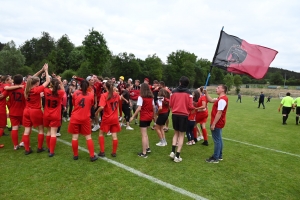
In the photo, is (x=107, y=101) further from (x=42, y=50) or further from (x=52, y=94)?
(x=42, y=50)

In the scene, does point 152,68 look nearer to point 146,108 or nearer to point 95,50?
point 95,50

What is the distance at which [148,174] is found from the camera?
15.6ft

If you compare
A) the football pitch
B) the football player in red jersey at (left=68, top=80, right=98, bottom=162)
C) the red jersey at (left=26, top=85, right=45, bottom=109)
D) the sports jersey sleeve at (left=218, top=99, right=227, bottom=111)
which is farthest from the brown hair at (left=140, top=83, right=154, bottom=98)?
the red jersey at (left=26, top=85, right=45, bottom=109)

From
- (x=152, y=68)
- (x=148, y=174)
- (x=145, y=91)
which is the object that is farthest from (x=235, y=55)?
(x=152, y=68)

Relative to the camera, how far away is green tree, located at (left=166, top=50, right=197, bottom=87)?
264ft

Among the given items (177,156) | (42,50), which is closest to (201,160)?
(177,156)

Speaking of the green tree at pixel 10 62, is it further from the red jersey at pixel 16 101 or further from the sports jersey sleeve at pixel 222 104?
the sports jersey sleeve at pixel 222 104

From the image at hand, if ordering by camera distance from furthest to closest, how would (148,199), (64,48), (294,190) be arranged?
1. (64,48)
2. (294,190)
3. (148,199)

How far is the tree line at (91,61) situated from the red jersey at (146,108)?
48623 millimetres

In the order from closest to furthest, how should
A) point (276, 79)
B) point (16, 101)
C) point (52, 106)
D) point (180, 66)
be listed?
1. point (52, 106)
2. point (16, 101)
3. point (180, 66)
4. point (276, 79)

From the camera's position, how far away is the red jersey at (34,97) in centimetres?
529

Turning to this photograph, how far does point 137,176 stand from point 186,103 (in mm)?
2267

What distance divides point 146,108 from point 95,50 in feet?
168

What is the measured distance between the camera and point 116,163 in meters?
5.29
